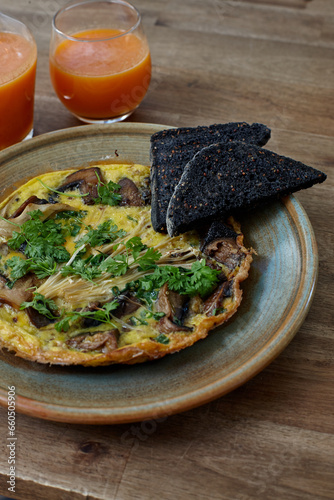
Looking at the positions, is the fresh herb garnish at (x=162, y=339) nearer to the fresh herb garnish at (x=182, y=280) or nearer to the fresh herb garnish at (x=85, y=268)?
the fresh herb garnish at (x=182, y=280)

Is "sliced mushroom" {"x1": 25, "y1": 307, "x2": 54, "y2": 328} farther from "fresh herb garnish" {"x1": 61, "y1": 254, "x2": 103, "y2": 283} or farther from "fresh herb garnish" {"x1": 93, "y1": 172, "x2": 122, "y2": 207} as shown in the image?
"fresh herb garnish" {"x1": 93, "y1": 172, "x2": 122, "y2": 207}

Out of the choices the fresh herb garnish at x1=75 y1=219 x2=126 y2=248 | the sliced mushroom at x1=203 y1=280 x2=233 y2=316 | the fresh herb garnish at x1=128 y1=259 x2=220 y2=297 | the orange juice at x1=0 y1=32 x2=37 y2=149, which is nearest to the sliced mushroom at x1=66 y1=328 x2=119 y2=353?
the fresh herb garnish at x1=128 y1=259 x2=220 y2=297

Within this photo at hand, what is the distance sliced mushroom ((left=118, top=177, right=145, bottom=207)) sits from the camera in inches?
122

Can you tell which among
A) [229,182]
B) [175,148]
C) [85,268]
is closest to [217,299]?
[85,268]

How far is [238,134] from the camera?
338 centimetres

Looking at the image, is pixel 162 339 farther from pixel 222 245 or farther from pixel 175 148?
pixel 175 148

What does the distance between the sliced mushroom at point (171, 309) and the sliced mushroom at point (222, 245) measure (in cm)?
30

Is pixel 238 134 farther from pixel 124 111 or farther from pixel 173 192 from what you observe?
pixel 124 111

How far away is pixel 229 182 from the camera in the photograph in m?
3.03

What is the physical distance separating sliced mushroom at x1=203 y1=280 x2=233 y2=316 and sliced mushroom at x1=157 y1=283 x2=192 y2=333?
0.10 metres

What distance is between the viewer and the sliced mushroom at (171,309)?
239 cm

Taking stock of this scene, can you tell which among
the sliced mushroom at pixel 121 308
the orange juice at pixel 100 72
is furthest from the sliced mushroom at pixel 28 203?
the orange juice at pixel 100 72

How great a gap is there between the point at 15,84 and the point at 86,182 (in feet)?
3.03

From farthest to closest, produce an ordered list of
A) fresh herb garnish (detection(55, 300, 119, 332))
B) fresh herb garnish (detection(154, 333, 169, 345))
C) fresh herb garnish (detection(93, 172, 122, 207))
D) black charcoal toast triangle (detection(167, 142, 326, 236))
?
fresh herb garnish (detection(93, 172, 122, 207))
black charcoal toast triangle (detection(167, 142, 326, 236))
fresh herb garnish (detection(55, 300, 119, 332))
fresh herb garnish (detection(154, 333, 169, 345))
